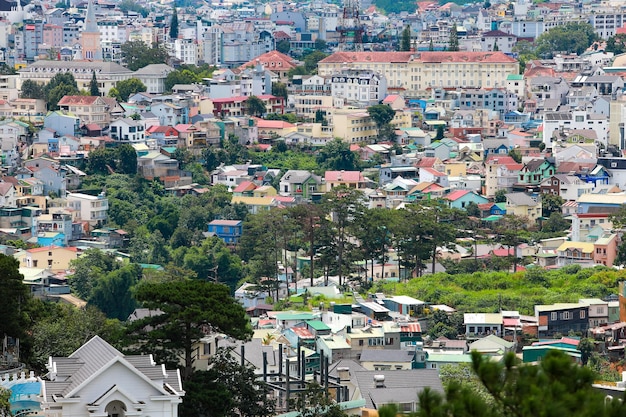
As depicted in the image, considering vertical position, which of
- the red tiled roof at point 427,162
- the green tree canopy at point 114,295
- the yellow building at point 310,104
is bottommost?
the green tree canopy at point 114,295

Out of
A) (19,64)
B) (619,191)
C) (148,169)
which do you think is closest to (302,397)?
(619,191)

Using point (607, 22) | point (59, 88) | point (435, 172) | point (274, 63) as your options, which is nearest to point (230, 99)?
point (59, 88)

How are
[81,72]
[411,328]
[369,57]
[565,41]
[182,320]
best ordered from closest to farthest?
[182,320], [411,328], [81,72], [369,57], [565,41]

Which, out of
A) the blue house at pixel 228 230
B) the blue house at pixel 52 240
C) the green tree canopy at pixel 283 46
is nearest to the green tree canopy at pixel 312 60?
the green tree canopy at pixel 283 46

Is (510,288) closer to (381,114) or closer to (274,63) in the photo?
(381,114)

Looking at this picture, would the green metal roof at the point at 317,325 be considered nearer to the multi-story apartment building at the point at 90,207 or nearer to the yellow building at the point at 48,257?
the yellow building at the point at 48,257
